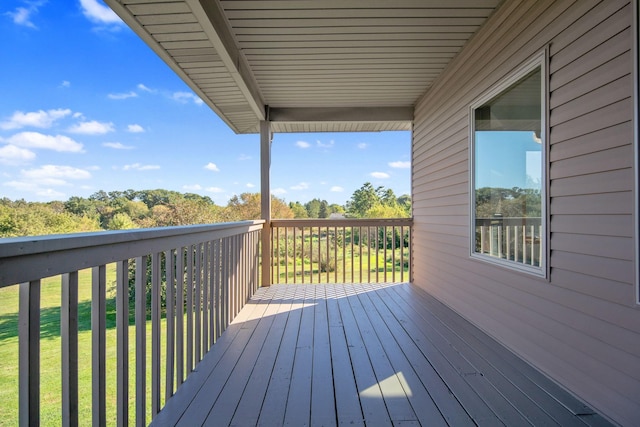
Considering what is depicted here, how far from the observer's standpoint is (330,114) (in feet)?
16.9

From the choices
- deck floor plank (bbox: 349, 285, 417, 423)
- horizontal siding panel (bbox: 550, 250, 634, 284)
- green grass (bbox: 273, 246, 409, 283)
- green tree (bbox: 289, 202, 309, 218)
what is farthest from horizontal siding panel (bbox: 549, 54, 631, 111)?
green tree (bbox: 289, 202, 309, 218)

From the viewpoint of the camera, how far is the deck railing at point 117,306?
96 cm

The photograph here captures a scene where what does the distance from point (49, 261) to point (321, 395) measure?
1.49 metres

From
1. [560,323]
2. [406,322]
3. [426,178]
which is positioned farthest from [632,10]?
[426,178]

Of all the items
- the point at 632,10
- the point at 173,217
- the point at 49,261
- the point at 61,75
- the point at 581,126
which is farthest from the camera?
the point at 61,75

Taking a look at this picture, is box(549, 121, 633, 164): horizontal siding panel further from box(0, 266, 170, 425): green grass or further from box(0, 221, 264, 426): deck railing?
box(0, 266, 170, 425): green grass

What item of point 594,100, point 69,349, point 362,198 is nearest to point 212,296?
point 69,349

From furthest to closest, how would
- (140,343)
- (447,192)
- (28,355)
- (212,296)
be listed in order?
(447,192), (212,296), (140,343), (28,355)

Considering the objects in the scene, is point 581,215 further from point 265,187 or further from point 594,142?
point 265,187

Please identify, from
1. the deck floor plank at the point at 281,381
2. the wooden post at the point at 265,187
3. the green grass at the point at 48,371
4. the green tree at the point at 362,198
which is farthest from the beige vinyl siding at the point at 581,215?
the green tree at the point at 362,198

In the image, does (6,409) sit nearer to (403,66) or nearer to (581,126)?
(581,126)

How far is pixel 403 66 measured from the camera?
379cm

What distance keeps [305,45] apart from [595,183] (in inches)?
99.4

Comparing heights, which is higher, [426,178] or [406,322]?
[426,178]
